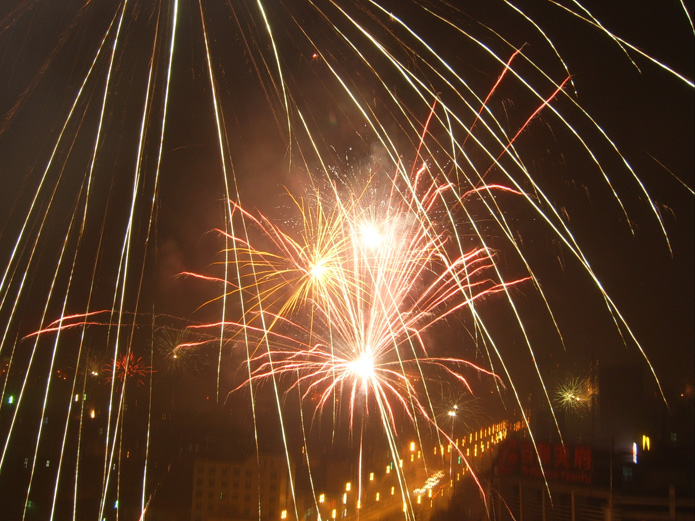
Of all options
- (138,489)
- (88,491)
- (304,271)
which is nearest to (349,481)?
(138,489)

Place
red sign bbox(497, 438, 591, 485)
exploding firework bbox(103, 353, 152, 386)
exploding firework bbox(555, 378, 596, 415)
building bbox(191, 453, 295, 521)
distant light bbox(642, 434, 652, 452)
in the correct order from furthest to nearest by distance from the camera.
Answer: exploding firework bbox(555, 378, 596, 415) < distant light bbox(642, 434, 652, 452) < exploding firework bbox(103, 353, 152, 386) < red sign bbox(497, 438, 591, 485) < building bbox(191, 453, 295, 521)

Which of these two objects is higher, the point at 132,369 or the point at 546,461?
the point at 132,369

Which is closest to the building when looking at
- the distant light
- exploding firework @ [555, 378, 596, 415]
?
exploding firework @ [555, 378, 596, 415]

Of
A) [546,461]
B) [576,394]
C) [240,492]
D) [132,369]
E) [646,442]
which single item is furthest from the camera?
[576,394]

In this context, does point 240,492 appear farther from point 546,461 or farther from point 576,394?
point 576,394

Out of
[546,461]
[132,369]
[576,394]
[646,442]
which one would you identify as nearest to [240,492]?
[132,369]

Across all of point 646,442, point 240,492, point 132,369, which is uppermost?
point 132,369

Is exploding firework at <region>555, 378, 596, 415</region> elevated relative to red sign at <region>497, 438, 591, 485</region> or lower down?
elevated

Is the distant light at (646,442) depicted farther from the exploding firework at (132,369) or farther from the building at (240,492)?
the exploding firework at (132,369)

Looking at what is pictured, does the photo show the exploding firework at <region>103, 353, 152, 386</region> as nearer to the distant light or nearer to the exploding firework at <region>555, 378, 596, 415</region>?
the exploding firework at <region>555, 378, 596, 415</region>

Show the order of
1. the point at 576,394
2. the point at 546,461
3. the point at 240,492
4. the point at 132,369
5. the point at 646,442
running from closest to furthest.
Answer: the point at 240,492 → the point at 132,369 → the point at 546,461 → the point at 646,442 → the point at 576,394

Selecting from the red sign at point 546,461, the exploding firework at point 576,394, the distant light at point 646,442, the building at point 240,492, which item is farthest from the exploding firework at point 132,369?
the distant light at point 646,442

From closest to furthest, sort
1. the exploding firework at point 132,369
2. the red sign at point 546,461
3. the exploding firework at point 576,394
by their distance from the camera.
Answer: the red sign at point 546,461
the exploding firework at point 132,369
the exploding firework at point 576,394

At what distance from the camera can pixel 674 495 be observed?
10.1 metres
